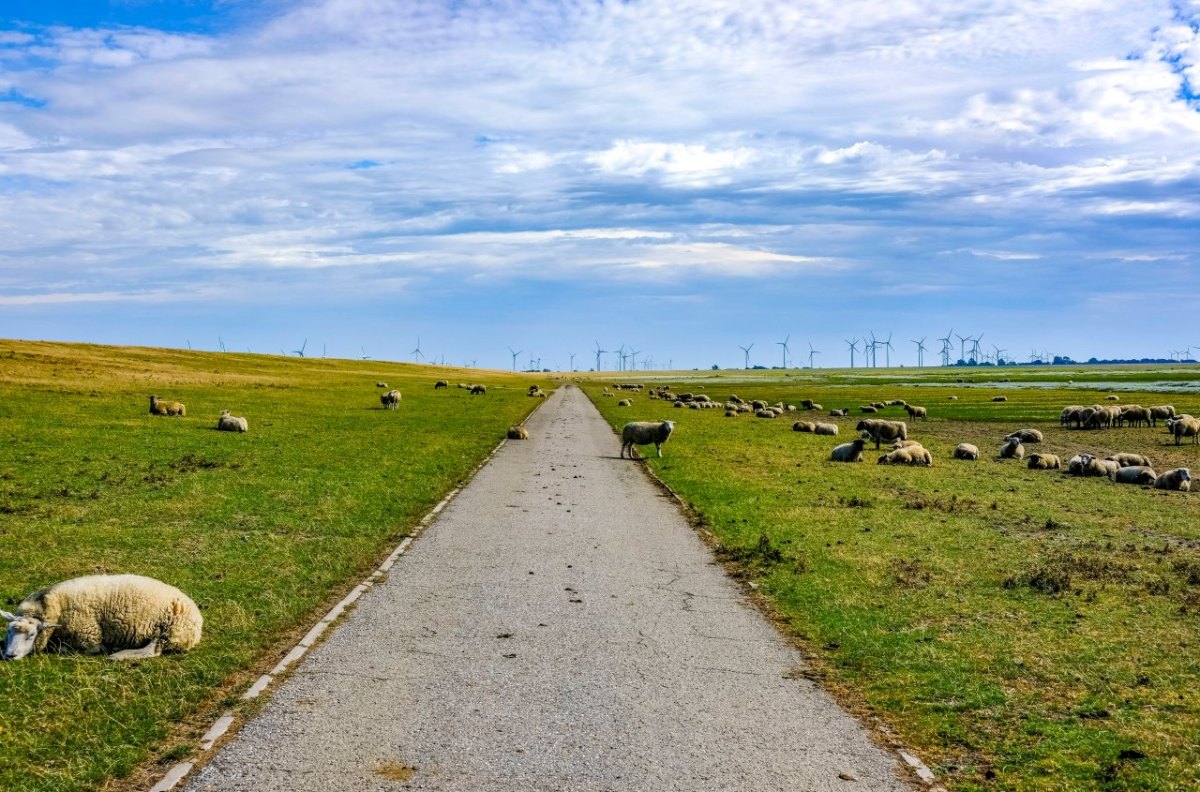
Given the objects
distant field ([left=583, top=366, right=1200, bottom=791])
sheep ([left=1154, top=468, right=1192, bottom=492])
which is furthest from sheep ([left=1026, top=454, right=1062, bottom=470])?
sheep ([left=1154, top=468, right=1192, bottom=492])

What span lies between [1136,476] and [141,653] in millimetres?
31839

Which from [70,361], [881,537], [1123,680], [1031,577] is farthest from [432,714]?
[70,361]

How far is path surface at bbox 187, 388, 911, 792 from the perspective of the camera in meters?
8.07

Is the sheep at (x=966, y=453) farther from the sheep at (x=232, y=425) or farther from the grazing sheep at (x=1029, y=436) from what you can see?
the sheep at (x=232, y=425)

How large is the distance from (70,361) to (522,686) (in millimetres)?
95675

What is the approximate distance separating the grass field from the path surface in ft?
3.43

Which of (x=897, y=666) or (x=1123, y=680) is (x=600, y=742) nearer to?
Result: (x=897, y=666)

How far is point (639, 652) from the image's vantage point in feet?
38.5

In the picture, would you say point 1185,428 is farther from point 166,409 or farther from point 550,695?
point 166,409

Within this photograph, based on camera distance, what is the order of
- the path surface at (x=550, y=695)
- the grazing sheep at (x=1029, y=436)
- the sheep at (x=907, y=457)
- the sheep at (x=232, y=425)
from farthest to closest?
the grazing sheep at (x=1029, y=436)
the sheep at (x=232, y=425)
the sheep at (x=907, y=457)
the path surface at (x=550, y=695)

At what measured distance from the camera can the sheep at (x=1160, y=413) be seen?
61.6 meters

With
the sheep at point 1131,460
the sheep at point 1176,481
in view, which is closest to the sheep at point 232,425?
the sheep at point 1131,460

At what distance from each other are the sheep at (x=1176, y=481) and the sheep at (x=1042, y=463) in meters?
5.93

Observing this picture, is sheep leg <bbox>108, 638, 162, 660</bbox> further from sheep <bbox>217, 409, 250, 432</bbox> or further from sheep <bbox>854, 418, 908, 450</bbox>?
sheep <bbox>854, 418, 908, 450</bbox>
